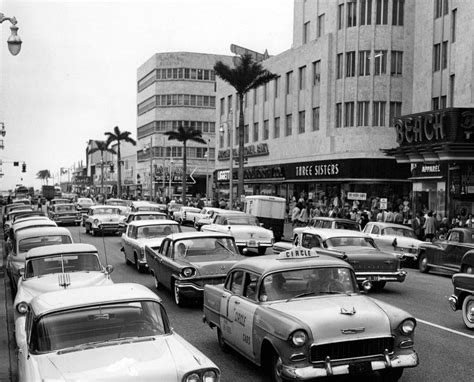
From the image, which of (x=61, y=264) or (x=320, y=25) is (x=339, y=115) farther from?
(x=61, y=264)

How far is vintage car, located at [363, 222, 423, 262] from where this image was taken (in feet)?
65.3

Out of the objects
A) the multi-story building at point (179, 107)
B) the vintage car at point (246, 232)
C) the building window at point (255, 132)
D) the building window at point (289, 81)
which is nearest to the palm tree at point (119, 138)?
the multi-story building at point (179, 107)

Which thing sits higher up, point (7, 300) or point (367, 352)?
point (367, 352)

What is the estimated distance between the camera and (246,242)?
853 inches

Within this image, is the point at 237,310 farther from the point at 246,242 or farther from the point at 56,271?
the point at 246,242

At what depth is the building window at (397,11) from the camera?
43.7m

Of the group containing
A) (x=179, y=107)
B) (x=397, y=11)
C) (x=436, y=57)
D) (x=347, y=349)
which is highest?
(x=397, y=11)

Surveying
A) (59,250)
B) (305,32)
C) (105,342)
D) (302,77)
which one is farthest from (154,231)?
(305,32)

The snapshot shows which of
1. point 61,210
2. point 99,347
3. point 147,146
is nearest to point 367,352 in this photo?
point 99,347

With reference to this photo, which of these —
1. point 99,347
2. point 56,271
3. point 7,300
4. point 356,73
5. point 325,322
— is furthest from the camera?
point 356,73

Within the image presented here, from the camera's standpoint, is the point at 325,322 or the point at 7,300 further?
the point at 7,300

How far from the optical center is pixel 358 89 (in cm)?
4394

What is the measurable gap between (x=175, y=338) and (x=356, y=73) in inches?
1593

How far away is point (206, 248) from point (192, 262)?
0.83m
